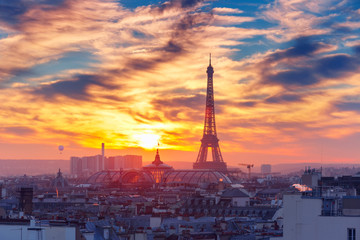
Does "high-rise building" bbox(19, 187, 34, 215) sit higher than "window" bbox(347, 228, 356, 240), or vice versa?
"window" bbox(347, 228, 356, 240)

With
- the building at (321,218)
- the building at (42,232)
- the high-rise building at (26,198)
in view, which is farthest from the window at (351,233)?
the high-rise building at (26,198)

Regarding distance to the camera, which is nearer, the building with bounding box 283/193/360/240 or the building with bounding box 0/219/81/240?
the building with bounding box 283/193/360/240

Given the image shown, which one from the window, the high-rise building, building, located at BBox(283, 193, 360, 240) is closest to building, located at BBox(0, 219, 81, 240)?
building, located at BBox(283, 193, 360, 240)

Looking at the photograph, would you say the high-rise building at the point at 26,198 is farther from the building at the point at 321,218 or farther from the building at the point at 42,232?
the building at the point at 321,218

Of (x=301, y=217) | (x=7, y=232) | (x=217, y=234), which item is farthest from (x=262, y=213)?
(x=301, y=217)

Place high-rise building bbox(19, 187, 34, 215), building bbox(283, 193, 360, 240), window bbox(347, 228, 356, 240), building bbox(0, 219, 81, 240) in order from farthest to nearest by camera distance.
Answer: high-rise building bbox(19, 187, 34, 215)
building bbox(0, 219, 81, 240)
building bbox(283, 193, 360, 240)
window bbox(347, 228, 356, 240)

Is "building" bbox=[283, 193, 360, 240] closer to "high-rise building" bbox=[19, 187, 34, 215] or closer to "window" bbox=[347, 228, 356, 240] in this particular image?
"window" bbox=[347, 228, 356, 240]

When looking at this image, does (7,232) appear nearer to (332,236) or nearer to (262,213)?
(332,236)

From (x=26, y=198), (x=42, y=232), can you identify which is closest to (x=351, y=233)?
(x=42, y=232)

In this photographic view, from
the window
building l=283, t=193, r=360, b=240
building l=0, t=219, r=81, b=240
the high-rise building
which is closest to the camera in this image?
the window

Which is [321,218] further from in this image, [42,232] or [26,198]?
[26,198]

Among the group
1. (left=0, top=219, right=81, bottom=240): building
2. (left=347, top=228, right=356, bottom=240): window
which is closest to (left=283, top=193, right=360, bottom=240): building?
(left=347, top=228, right=356, bottom=240): window
